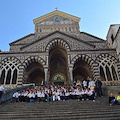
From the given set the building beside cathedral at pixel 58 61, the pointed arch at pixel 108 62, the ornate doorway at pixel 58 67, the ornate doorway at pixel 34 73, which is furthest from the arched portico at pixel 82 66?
the ornate doorway at pixel 34 73

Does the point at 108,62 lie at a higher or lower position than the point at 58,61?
lower

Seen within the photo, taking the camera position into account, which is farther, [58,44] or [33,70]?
[33,70]

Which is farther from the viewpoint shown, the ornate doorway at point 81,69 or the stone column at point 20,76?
the ornate doorway at point 81,69

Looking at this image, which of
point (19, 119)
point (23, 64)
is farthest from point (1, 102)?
point (23, 64)

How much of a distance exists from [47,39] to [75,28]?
11017mm

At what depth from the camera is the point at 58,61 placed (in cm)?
2252

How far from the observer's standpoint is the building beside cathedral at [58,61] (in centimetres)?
1639

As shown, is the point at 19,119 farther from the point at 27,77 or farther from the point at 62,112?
the point at 27,77

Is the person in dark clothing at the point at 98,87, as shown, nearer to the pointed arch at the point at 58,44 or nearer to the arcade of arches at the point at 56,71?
the arcade of arches at the point at 56,71

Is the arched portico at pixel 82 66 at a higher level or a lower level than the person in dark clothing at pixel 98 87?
higher

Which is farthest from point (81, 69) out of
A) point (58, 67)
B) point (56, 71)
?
point (56, 71)

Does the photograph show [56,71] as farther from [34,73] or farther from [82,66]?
[82,66]

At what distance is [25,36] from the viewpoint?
2614 cm

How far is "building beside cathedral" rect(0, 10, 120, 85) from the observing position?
1639 cm
